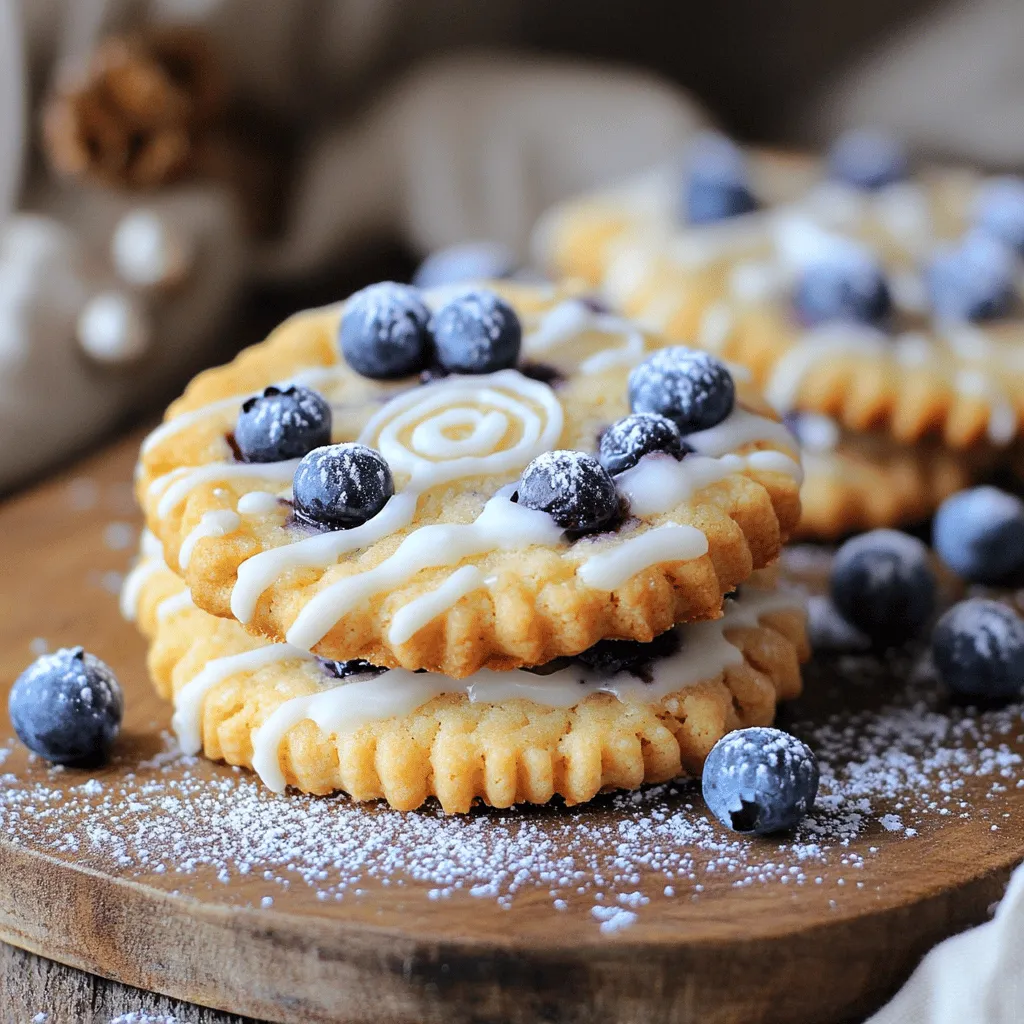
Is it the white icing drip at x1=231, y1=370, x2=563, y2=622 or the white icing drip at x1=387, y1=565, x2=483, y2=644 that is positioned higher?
the white icing drip at x1=231, y1=370, x2=563, y2=622

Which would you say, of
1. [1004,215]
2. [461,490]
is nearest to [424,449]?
[461,490]

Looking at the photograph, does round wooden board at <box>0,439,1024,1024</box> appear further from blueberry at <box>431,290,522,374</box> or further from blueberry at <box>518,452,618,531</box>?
blueberry at <box>431,290,522,374</box>

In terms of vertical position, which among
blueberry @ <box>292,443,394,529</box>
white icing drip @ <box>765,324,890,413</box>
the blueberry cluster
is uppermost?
the blueberry cluster

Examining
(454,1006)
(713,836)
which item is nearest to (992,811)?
(713,836)

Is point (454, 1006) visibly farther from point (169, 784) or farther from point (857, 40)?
point (857, 40)

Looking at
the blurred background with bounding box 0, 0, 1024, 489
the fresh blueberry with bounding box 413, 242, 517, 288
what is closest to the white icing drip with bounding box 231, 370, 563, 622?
the fresh blueberry with bounding box 413, 242, 517, 288

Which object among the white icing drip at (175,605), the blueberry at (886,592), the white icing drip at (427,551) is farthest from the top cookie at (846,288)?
the white icing drip at (175,605)

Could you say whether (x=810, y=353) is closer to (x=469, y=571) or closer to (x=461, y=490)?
(x=461, y=490)
